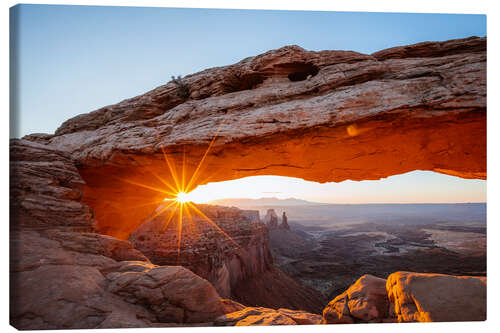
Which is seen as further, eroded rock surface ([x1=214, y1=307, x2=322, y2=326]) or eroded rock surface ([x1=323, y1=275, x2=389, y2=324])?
eroded rock surface ([x1=214, y1=307, x2=322, y2=326])

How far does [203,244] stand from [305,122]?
12.7m

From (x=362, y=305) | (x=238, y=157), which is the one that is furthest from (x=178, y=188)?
(x=362, y=305)

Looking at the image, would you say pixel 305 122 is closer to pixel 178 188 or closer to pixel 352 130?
pixel 352 130

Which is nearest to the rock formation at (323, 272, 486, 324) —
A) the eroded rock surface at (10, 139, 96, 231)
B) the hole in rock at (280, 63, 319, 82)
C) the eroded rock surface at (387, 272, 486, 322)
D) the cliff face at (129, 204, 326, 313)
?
the eroded rock surface at (387, 272, 486, 322)

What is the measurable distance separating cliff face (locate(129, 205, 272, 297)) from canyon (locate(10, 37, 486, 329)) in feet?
22.5

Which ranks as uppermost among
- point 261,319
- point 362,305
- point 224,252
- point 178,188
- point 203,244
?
point 178,188

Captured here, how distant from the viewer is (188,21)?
4961 mm

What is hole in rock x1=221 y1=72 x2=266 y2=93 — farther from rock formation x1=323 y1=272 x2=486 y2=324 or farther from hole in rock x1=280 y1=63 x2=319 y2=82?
rock formation x1=323 y1=272 x2=486 y2=324

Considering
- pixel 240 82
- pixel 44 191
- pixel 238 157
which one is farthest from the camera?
pixel 240 82

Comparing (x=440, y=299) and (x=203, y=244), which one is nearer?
(x=440, y=299)

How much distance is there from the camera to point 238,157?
620 cm

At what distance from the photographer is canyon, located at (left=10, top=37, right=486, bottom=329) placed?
12.9 feet

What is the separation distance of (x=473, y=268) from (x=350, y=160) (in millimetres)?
26903

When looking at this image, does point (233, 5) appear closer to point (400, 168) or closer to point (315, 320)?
point (400, 168)
